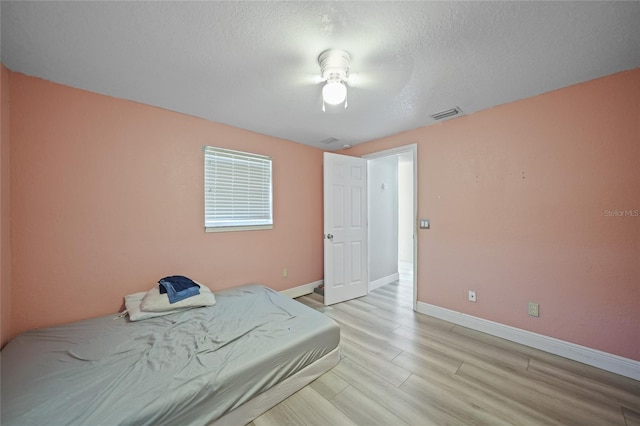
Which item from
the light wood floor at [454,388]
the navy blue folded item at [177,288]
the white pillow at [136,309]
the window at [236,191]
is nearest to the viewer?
the light wood floor at [454,388]

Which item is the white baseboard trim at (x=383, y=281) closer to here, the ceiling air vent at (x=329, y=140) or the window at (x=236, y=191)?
the window at (x=236, y=191)

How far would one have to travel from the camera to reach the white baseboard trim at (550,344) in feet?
5.89

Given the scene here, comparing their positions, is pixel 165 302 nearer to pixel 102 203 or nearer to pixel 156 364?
pixel 156 364

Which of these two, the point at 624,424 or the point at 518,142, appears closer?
the point at 624,424

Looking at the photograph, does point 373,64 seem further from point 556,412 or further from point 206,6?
point 556,412

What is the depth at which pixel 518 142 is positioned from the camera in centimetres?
227

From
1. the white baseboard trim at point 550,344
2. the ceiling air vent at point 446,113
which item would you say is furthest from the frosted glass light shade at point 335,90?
the white baseboard trim at point 550,344

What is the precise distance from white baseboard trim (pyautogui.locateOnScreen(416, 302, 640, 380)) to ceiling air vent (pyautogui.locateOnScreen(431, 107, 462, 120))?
2255 mm

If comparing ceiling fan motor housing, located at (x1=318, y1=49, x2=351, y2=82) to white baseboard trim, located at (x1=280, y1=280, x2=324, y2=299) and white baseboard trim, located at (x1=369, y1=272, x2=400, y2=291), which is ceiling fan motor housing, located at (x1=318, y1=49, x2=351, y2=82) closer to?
white baseboard trim, located at (x1=280, y1=280, x2=324, y2=299)

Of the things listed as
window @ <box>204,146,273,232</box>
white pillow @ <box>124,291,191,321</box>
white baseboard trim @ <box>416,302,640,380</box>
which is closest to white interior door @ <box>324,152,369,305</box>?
window @ <box>204,146,273,232</box>

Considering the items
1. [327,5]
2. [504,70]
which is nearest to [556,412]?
[504,70]

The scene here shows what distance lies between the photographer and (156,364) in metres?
1.42

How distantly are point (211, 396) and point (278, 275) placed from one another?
2.08 meters

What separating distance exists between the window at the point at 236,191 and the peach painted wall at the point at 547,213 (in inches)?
86.4
